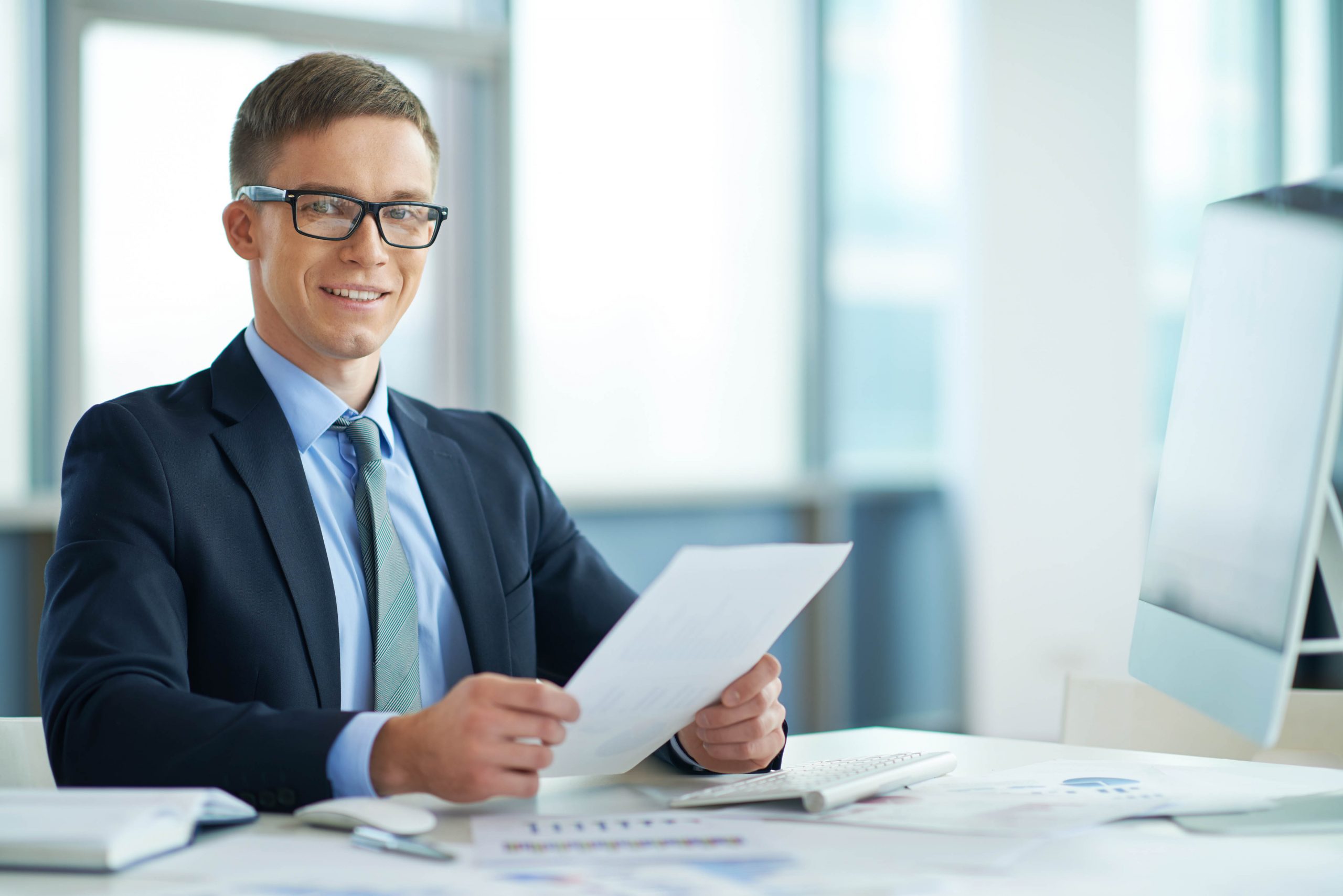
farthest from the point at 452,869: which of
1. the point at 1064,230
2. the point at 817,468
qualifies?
the point at 1064,230

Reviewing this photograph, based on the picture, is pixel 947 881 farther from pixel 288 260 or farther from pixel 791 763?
pixel 288 260

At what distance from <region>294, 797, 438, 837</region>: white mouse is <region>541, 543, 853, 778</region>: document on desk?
0.12 m

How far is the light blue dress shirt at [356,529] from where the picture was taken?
1.35 meters

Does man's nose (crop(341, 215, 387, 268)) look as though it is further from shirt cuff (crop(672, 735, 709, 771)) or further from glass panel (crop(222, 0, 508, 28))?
glass panel (crop(222, 0, 508, 28))

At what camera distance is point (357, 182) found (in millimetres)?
1400

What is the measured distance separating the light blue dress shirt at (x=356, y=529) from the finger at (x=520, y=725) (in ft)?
1.37

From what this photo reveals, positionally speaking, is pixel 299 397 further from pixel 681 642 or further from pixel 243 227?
pixel 681 642

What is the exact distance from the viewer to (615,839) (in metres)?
0.92

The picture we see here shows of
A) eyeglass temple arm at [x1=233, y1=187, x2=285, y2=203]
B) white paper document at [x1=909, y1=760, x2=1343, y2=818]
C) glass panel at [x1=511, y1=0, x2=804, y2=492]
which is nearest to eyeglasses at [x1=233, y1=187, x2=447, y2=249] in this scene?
eyeglass temple arm at [x1=233, y1=187, x2=285, y2=203]

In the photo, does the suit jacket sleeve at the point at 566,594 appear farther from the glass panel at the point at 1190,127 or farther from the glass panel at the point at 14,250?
the glass panel at the point at 1190,127

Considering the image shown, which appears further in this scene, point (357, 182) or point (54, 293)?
point (54, 293)

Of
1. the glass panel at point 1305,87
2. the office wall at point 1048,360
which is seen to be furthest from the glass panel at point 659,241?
the glass panel at point 1305,87

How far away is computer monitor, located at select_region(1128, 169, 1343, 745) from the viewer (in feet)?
2.92

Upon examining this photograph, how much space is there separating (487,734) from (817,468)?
3219 millimetres
